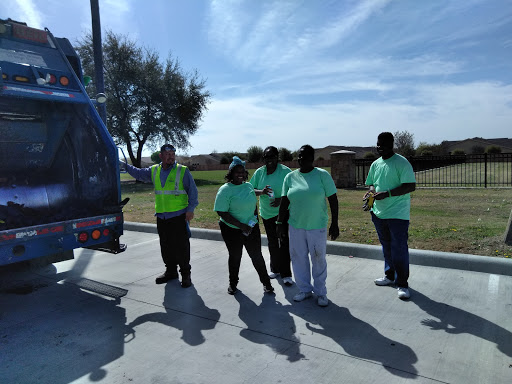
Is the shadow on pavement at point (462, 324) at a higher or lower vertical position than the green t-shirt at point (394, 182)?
lower

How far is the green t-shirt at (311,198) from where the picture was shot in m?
3.96

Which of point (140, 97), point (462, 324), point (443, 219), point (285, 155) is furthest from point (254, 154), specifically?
point (462, 324)

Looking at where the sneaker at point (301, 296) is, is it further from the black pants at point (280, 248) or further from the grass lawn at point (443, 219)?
the grass lawn at point (443, 219)

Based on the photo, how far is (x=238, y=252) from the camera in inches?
176

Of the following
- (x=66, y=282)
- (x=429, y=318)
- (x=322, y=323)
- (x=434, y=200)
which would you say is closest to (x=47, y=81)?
(x=66, y=282)

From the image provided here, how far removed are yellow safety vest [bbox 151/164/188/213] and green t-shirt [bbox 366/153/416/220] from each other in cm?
227

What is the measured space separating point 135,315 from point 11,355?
3.62 feet

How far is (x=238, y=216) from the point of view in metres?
4.32

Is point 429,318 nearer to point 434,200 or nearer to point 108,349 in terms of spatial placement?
point 108,349

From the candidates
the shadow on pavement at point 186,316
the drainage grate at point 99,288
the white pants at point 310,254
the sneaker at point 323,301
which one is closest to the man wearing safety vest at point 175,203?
the shadow on pavement at point 186,316

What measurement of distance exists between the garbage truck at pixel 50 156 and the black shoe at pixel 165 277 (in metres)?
0.62

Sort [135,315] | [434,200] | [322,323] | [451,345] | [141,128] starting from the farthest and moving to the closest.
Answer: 1. [141,128]
2. [434,200]
3. [135,315]
4. [322,323]
5. [451,345]

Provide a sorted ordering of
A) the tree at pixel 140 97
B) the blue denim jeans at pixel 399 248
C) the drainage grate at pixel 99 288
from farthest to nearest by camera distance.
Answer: the tree at pixel 140 97
the drainage grate at pixel 99 288
the blue denim jeans at pixel 399 248

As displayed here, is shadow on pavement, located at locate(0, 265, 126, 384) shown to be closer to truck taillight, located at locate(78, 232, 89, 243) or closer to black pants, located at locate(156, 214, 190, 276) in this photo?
truck taillight, located at locate(78, 232, 89, 243)
